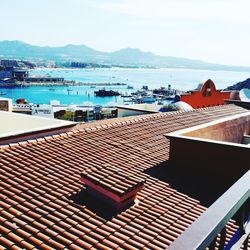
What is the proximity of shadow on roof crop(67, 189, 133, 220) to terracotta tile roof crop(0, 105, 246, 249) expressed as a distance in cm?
2

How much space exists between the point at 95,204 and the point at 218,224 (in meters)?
6.32

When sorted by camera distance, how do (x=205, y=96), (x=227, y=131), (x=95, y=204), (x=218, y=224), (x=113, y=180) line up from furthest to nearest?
(x=205, y=96)
(x=227, y=131)
(x=113, y=180)
(x=95, y=204)
(x=218, y=224)

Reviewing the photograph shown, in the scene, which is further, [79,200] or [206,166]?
[206,166]

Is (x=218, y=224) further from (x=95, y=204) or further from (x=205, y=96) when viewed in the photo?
(x=205, y=96)

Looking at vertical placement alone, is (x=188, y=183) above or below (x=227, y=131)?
below

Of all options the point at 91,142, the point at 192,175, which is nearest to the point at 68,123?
the point at 91,142

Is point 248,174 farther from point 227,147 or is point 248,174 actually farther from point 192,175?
point 192,175

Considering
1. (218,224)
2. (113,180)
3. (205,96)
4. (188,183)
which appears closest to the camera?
(218,224)

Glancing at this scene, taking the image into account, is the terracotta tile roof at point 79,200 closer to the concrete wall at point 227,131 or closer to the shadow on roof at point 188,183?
the shadow on roof at point 188,183

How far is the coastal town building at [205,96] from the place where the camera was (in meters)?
24.6

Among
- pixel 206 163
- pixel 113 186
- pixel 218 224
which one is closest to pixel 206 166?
pixel 206 163

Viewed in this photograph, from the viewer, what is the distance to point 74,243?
19.4 ft

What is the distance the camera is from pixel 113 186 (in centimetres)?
750

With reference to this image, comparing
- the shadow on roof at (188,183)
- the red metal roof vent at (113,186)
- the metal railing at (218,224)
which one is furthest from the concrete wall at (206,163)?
the metal railing at (218,224)
